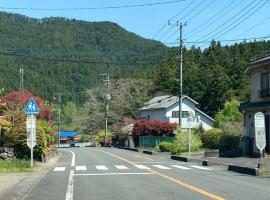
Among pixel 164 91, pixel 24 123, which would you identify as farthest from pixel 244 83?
pixel 24 123

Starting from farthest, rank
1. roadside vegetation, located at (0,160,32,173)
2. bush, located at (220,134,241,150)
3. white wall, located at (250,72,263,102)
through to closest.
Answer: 1. bush, located at (220,134,241,150)
2. white wall, located at (250,72,263,102)
3. roadside vegetation, located at (0,160,32,173)

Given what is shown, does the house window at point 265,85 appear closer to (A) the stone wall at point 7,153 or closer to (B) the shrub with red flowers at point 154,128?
(A) the stone wall at point 7,153

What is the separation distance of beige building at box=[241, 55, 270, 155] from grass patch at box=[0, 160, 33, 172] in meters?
16.1

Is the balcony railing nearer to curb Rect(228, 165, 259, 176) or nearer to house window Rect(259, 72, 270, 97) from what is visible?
house window Rect(259, 72, 270, 97)

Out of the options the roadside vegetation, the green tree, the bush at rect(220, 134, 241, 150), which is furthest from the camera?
the green tree

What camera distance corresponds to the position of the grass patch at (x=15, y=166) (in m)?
26.0

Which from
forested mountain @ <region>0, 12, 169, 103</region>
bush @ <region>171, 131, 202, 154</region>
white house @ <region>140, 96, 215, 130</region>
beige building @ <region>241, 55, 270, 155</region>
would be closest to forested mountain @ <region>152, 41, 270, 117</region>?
white house @ <region>140, 96, 215, 130</region>

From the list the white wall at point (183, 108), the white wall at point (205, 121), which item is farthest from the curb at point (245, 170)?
the white wall at point (205, 121)

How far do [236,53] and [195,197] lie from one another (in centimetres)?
7751

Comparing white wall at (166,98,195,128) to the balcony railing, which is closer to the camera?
the balcony railing

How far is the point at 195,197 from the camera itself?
13.5 m

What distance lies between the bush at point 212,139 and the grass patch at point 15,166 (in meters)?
22.0

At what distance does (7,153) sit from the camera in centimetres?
3167

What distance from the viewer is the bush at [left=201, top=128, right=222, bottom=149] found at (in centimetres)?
4694
